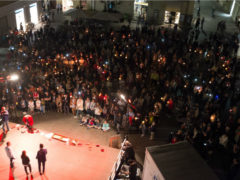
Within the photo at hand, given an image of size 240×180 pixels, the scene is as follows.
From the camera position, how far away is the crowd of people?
12.1 metres

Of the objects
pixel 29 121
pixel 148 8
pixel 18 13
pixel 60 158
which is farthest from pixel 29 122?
pixel 148 8

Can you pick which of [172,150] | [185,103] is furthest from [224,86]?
[172,150]

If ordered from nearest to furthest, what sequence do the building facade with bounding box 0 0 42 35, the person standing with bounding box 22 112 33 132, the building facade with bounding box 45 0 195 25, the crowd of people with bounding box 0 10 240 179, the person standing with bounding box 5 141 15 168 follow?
the person standing with bounding box 5 141 15 168, the person standing with bounding box 22 112 33 132, the crowd of people with bounding box 0 10 240 179, the building facade with bounding box 0 0 42 35, the building facade with bounding box 45 0 195 25

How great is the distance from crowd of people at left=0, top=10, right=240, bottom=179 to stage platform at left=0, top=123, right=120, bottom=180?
208 cm

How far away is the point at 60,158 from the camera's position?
Result: 10.5 m

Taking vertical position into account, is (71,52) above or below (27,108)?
above

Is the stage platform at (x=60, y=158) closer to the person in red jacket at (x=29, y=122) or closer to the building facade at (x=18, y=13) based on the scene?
the person in red jacket at (x=29, y=122)

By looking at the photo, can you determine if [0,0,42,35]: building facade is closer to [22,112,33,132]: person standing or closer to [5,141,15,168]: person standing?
[22,112,33,132]: person standing

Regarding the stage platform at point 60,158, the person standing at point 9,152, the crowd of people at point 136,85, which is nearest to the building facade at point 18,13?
the crowd of people at point 136,85

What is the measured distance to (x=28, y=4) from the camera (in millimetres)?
27438

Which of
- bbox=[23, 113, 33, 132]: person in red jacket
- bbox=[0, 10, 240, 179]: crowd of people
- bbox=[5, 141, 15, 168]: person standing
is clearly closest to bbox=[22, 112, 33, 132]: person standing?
bbox=[23, 113, 33, 132]: person in red jacket

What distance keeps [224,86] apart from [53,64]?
36.8 ft

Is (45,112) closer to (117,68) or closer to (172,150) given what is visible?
(117,68)

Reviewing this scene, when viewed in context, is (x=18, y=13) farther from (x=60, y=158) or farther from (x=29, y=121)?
(x=60, y=158)
